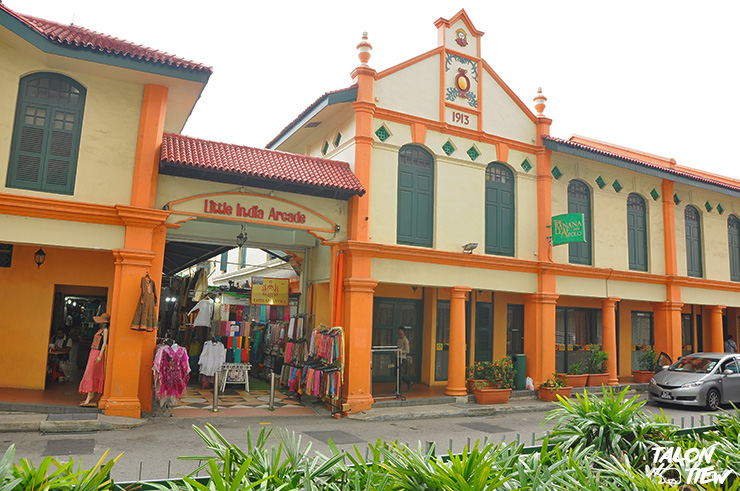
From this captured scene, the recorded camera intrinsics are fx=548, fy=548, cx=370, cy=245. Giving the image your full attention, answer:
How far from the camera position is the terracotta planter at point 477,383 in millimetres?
14672

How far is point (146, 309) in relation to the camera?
10.9m

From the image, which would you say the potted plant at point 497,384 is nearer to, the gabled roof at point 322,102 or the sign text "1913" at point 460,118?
the sign text "1913" at point 460,118

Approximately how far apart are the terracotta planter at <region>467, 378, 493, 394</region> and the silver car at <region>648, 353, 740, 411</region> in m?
4.56

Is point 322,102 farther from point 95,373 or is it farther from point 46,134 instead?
point 95,373

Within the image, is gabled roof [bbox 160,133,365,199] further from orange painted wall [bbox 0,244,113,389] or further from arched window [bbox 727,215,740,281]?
arched window [bbox 727,215,740,281]

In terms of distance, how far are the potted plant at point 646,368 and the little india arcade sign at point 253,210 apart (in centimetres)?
1223

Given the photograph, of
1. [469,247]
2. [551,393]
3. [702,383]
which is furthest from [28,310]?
[702,383]

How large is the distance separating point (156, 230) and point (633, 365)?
700 inches

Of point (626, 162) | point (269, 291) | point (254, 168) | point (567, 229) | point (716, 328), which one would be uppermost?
point (626, 162)

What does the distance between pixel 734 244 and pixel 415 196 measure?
15301mm

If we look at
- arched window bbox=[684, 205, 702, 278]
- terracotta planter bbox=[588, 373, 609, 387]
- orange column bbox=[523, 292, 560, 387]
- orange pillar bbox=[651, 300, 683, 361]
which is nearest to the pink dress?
orange column bbox=[523, 292, 560, 387]

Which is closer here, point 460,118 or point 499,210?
point 460,118

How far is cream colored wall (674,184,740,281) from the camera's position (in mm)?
19906

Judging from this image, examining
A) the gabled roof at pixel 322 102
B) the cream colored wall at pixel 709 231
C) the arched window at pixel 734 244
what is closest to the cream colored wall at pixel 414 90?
the gabled roof at pixel 322 102
